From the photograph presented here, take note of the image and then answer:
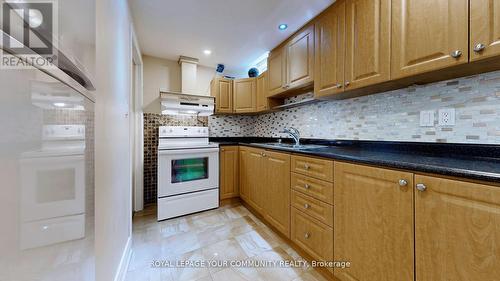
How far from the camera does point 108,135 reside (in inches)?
39.4

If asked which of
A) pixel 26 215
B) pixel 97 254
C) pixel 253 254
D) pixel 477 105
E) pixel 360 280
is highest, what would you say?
pixel 477 105

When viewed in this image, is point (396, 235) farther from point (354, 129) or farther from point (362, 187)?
point (354, 129)

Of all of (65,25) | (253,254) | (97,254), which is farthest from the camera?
(253,254)

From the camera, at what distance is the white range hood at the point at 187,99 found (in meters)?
2.38

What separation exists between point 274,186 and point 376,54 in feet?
4.54

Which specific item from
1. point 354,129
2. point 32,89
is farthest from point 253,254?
point 32,89

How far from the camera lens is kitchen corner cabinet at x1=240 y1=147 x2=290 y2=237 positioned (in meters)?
1.73

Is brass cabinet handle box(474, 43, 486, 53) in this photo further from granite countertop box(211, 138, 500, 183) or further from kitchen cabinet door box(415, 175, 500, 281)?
kitchen cabinet door box(415, 175, 500, 281)

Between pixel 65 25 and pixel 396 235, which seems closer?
pixel 65 25

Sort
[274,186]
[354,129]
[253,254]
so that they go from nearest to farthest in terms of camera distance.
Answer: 1. [253,254]
2. [354,129]
3. [274,186]

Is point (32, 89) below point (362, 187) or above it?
above

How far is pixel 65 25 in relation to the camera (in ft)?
1.47

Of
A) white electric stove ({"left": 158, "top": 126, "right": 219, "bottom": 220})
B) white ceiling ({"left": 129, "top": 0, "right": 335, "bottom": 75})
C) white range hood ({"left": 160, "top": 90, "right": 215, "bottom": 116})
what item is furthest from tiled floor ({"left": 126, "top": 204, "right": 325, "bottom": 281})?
white ceiling ({"left": 129, "top": 0, "right": 335, "bottom": 75})

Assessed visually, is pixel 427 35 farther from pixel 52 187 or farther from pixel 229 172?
pixel 229 172
